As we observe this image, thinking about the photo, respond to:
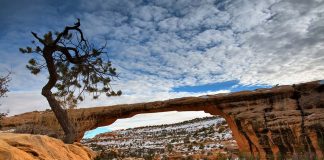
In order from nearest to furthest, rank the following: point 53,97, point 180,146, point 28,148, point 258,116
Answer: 1. point 28,148
2. point 53,97
3. point 258,116
4. point 180,146

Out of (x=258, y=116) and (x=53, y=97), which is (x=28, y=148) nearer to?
(x=53, y=97)

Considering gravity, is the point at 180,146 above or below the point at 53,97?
below

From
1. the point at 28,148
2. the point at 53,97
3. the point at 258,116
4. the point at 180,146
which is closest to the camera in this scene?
the point at 28,148

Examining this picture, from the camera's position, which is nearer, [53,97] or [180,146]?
[53,97]

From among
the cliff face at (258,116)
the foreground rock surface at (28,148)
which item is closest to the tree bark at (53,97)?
the cliff face at (258,116)

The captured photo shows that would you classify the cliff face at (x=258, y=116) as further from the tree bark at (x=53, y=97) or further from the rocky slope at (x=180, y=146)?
the rocky slope at (x=180, y=146)

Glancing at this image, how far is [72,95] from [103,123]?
3.36 meters

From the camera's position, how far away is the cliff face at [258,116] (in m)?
12.9

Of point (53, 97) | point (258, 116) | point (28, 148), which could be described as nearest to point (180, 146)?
point (258, 116)

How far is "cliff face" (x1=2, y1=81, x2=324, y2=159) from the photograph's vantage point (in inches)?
508

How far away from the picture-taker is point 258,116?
1371 centimetres

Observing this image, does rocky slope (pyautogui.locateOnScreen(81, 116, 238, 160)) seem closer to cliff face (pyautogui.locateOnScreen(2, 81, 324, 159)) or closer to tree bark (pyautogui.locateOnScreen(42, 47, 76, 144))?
cliff face (pyautogui.locateOnScreen(2, 81, 324, 159))

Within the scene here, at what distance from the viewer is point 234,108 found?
47.5 feet

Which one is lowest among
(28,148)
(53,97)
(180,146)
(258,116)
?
(180,146)
